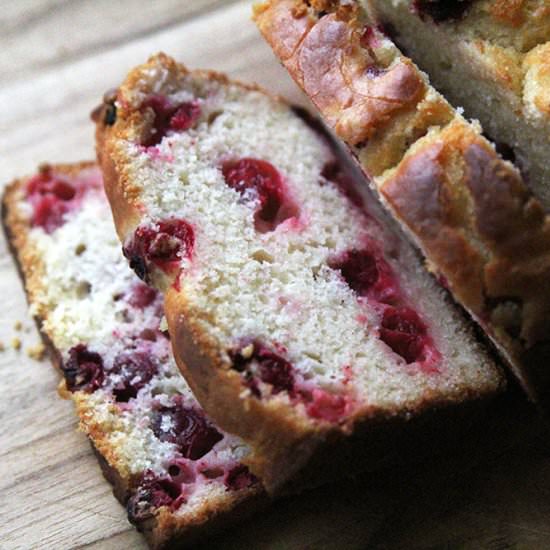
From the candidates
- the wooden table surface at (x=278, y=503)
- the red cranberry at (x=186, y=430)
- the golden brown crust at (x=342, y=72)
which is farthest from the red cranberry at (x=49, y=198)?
the golden brown crust at (x=342, y=72)

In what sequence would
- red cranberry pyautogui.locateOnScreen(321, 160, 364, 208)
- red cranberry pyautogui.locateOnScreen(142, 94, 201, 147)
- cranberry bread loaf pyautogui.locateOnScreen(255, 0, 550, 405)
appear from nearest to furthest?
cranberry bread loaf pyautogui.locateOnScreen(255, 0, 550, 405)
red cranberry pyautogui.locateOnScreen(142, 94, 201, 147)
red cranberry pyautogui.locateOnScreen(321, 160, 364, 208)

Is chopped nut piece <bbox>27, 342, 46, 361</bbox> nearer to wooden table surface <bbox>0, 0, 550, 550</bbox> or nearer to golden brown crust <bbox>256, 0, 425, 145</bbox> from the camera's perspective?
wooden table surface <bbox>0, 0, 550, 550</bbox>

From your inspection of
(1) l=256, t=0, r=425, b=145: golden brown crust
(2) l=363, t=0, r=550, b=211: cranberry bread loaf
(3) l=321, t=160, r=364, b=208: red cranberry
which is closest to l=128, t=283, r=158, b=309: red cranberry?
(3) l=321, t=160, r=364, b=208: red cranberry

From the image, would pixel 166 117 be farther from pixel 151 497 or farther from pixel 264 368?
pixel 151 497

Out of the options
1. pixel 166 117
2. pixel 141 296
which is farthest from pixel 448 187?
pixel 141 296

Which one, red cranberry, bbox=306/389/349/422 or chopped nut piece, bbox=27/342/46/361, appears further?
chopped nut piece, bbox=27/342/46/361

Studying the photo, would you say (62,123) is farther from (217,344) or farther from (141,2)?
(217,344)

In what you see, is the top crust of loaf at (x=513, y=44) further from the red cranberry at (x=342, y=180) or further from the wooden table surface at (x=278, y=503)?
the wooden table surface at (x=278, y=503)
